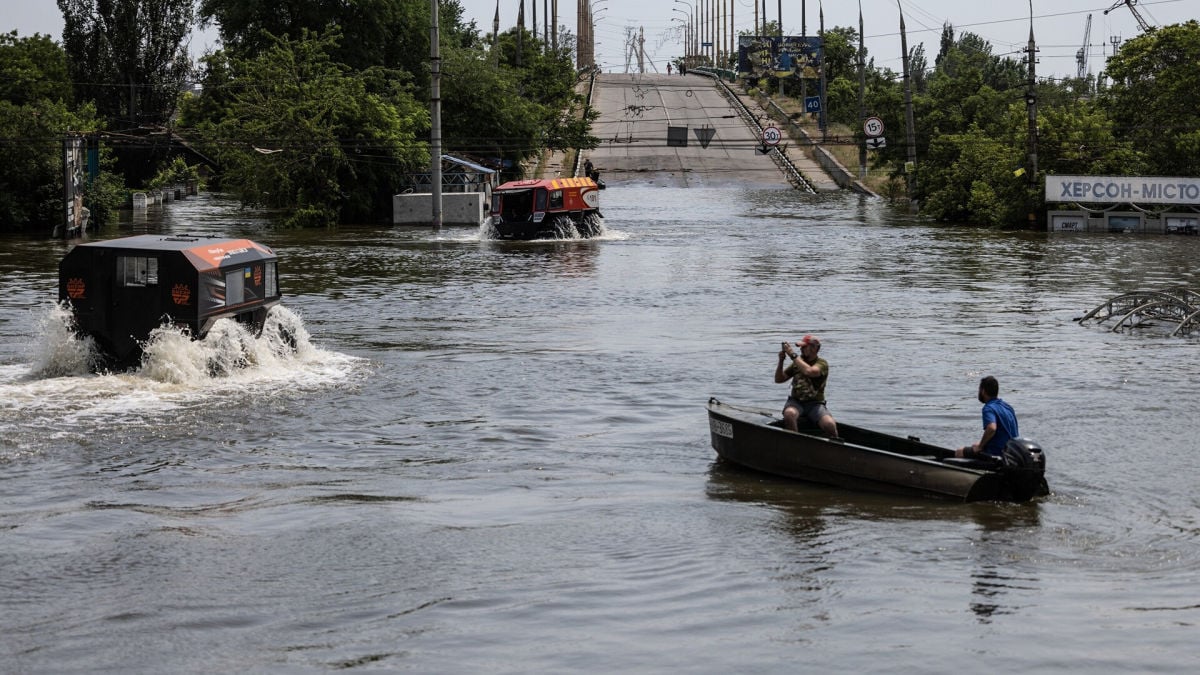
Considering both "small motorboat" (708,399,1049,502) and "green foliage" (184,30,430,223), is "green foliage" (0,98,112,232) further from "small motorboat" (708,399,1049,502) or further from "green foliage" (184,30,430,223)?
"small motorboat" (708,399,1049,502)

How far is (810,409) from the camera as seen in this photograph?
1783cm

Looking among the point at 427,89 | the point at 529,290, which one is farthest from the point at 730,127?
the point at 529,290

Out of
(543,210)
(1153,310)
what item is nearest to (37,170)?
(543,210)

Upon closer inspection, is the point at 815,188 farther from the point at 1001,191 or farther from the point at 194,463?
the point at 194,463

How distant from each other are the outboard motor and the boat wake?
11610 mm

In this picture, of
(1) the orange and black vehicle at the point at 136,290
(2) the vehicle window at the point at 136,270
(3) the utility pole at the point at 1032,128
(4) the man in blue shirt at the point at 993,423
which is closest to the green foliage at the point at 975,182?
(3) the utility pole at the point at 1032,128

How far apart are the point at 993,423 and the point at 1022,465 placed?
1.85 ft

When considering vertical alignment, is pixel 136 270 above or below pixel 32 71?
below

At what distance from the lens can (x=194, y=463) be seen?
18.5 metres

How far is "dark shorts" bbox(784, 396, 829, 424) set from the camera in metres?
17.7

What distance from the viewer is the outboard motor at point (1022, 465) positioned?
16.1m

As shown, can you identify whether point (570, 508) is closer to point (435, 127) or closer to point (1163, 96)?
point (435, 127)

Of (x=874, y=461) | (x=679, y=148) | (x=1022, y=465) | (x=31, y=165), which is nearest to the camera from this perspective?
(x=1022, y=465)

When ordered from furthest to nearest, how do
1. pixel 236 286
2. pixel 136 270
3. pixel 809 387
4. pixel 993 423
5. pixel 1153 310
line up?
pixel 1153 310, pixel 236 286, pixel 136 270, pixel 809 387, pixel 993 423
